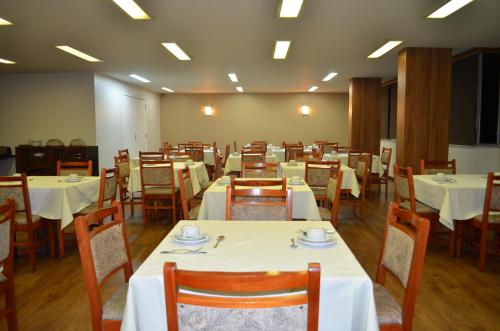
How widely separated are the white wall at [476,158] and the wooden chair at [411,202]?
9.26ft

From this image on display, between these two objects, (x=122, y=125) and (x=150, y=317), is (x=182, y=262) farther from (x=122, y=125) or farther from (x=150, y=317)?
(x=122, y=125)

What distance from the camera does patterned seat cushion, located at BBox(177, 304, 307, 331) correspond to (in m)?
1.17

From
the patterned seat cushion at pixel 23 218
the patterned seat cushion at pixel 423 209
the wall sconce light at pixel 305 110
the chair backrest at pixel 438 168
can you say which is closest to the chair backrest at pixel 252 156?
the chair backrest at pixel 438 168

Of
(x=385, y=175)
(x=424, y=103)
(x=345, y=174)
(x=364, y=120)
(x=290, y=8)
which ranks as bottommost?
(x=385, y=175)

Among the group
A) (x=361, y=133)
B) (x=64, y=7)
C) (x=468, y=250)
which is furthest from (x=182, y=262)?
(x=361, y=133)

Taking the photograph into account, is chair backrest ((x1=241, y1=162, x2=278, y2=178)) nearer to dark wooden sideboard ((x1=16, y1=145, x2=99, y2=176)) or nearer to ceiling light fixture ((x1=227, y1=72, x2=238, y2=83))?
ceiling light fixture ((x1=227, y1=72, x2=238, y2=83))

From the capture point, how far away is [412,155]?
706cm

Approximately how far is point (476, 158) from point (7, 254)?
295 inches

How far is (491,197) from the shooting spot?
3.71 metres

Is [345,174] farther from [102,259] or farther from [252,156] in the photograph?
[102,259]

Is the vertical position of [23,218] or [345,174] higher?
[345,174]

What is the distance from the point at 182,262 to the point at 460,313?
7.58 feet

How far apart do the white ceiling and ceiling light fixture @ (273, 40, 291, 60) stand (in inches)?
4.9

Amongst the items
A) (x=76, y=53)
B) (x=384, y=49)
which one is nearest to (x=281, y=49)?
(x=384, y=49)
